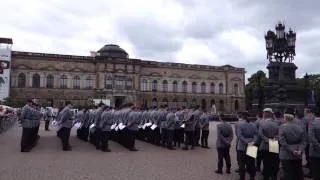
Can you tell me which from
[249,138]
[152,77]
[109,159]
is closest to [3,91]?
[152,77]

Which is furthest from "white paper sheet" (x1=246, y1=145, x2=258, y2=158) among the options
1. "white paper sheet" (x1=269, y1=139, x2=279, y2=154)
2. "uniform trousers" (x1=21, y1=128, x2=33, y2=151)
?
"uniform trousers" (x1=21, y1=128, x2=33, y2=151)

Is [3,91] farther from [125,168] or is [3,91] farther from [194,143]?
[125,168]

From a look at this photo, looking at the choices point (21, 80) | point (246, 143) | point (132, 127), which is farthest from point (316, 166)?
point (21, 80)

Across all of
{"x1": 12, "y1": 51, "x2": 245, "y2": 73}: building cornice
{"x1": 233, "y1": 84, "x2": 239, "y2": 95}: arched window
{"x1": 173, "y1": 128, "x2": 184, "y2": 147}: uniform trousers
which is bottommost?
{"x1": 173, "y1": 128, "x2": 184, "y2": 147}: uniform trousers

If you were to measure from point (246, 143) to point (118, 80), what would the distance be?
59050mm

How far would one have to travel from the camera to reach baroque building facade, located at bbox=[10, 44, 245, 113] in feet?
208

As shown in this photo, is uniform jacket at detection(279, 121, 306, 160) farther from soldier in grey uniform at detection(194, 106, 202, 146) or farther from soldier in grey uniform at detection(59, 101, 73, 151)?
soldier in grey uniform at detection(59, 101, 73, 151)

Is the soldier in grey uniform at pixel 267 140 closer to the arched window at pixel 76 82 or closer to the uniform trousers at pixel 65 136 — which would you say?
the uniform trousers at pixel 65 136

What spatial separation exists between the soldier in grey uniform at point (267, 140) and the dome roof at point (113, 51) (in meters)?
59.3

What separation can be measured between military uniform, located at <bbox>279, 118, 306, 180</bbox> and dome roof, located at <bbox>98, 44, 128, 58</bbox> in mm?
60704

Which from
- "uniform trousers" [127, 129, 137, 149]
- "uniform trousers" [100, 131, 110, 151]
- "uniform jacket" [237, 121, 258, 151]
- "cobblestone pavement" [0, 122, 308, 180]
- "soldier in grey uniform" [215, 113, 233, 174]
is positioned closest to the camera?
"uniform jacket" [237, 121, 258, 151]

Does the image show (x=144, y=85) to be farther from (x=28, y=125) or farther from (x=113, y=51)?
(x=28, y=125)

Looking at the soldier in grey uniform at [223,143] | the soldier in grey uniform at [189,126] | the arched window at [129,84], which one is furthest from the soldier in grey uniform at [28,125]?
the arched window at [129,84]

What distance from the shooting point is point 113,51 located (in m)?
69.2
